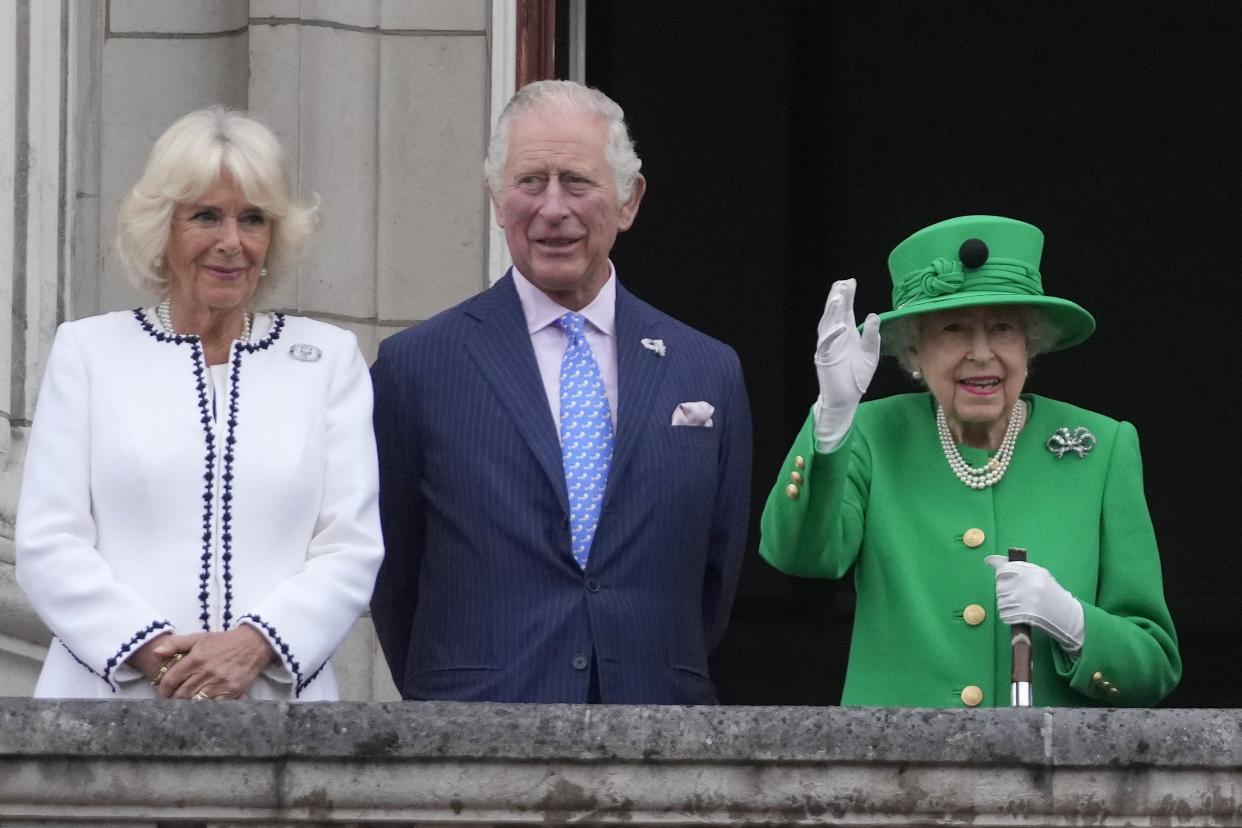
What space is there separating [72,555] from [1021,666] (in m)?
1.34

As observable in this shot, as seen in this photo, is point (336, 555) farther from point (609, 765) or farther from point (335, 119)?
point (335, 119)

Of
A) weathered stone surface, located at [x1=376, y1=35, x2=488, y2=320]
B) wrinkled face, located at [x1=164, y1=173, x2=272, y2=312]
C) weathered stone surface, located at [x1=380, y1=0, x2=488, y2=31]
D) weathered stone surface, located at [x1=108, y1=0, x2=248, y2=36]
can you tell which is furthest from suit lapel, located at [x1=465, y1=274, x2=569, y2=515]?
weathered stone surface, located at [x1=108, y1=0, x2=248, y2=36]

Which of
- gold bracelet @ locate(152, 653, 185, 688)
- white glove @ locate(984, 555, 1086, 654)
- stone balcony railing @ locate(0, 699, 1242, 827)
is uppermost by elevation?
white glove @ locate(984, 555, 1086, 654)

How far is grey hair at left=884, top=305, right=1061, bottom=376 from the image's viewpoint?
4.38 metres

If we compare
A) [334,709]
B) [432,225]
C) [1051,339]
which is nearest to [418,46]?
[432,225]

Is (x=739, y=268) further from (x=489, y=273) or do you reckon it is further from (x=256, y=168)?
(x=256, y=168)

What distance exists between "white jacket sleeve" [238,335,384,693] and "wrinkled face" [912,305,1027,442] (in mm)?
876

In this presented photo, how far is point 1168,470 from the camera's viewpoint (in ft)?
33.4

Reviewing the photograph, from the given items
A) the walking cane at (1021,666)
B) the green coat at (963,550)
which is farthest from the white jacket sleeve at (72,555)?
the walking cane at (1021,666)

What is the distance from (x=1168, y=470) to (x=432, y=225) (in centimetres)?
480

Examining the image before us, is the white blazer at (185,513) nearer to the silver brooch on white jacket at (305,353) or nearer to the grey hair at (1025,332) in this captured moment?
the silver brooch on white jacket at (305,353)

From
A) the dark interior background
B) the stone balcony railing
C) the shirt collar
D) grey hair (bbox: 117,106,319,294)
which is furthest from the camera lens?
the dark interior background

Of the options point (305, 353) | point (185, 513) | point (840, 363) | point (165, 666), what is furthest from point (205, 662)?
point (840, 363)

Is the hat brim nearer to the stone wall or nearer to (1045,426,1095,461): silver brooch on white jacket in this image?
(1045,426,1095,461): silver brooch on white jacket
